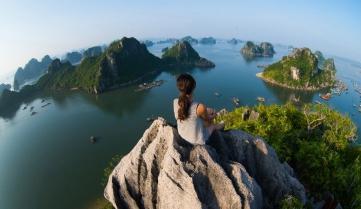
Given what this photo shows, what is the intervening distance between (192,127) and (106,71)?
523 feet

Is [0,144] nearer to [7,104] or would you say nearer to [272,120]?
[7,104]

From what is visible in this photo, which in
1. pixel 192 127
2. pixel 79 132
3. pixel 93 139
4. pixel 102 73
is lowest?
pixel 79 132

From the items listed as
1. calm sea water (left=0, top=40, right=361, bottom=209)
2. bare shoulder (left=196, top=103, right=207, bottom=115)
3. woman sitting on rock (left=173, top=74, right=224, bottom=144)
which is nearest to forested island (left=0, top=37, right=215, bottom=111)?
calm sea water (left=0, top=40, right=361, bottom=209)

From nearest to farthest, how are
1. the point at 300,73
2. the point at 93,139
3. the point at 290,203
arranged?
the point at 290,203, the point at 93,139, the point at 300,73

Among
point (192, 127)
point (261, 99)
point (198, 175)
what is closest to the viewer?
point (192, 127)

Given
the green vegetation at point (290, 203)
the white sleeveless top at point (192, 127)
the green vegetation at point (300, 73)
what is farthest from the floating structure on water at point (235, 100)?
the white sleeveless top at point (192, 127)

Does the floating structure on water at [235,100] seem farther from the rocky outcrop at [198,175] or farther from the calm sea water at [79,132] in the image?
the rocky outcrop at [198,175]

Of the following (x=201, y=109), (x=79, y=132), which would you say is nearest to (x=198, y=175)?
(x=201, y=109)

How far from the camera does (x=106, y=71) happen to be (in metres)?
165

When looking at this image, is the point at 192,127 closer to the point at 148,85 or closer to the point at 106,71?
the point at 148,85

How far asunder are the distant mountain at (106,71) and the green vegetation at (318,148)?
128605 mm

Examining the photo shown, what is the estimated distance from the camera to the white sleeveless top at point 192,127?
462 inches

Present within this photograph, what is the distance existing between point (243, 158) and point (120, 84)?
150424mm

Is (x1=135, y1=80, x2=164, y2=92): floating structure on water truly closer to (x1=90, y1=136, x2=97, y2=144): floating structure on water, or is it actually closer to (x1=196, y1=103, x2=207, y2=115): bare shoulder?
(x1=90, y1=136, x2=97, y2=144): floating structure on water
